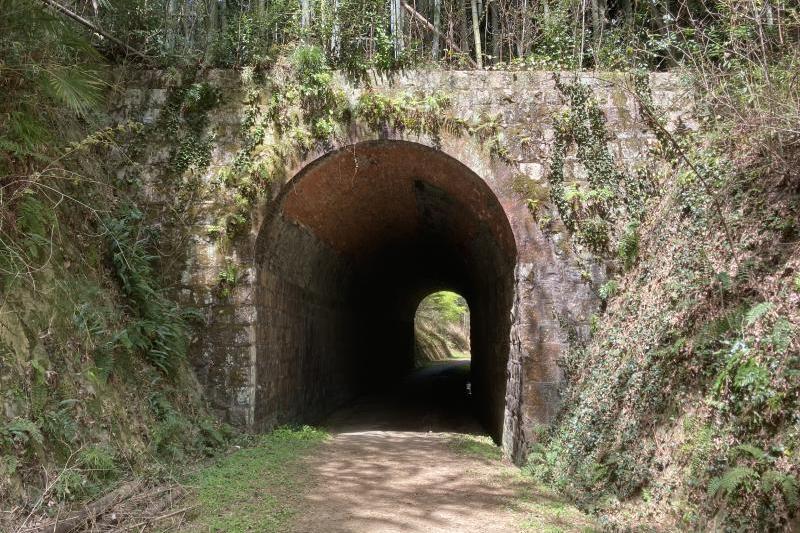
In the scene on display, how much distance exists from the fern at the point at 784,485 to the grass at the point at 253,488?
3347 millimetres

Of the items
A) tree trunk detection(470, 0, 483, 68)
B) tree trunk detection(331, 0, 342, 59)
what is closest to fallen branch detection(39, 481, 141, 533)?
tree trunk detection(331, 0, 342, 59)

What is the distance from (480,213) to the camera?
831cm

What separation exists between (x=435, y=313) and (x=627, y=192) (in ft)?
88.4

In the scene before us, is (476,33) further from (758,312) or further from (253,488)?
(253,488)

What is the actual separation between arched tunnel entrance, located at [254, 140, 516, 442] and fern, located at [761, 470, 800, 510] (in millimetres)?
4276

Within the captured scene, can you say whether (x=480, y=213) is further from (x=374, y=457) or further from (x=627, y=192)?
(x=374, y=457)

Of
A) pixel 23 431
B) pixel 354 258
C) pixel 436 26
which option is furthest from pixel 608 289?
pixel 354 258

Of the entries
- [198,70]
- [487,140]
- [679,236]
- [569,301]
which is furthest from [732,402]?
[198,70]

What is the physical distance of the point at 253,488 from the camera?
5445 mm

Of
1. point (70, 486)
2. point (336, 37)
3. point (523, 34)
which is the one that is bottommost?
point (70, 486)

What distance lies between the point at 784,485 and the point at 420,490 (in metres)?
3.29

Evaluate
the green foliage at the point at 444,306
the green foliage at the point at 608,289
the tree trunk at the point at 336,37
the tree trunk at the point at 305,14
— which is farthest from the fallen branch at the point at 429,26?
the green foliage at the point at 444,306

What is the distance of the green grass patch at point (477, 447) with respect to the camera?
293 inches

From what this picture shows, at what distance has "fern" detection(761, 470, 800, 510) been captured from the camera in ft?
10.9
